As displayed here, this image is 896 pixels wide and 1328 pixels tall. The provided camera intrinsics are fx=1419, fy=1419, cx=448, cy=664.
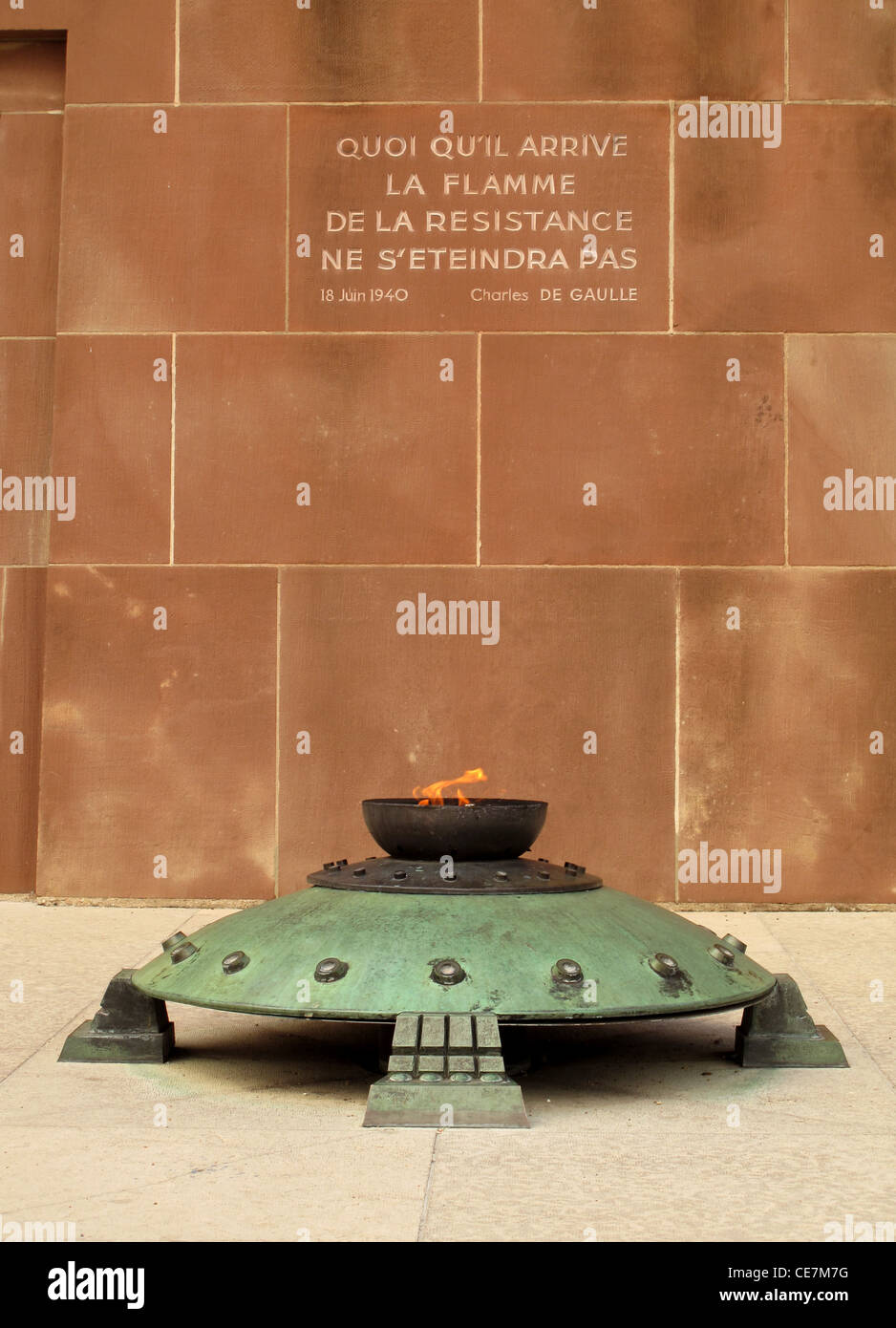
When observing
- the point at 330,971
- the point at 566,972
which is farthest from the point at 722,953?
the point at 330,971

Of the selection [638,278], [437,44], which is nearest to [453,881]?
[638,278]

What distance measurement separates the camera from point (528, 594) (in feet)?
29.0

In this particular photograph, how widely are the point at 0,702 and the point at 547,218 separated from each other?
4.70 m

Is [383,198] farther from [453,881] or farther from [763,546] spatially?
[453,881]

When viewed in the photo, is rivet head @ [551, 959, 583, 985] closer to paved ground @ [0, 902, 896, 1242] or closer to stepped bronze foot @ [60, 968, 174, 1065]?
paved ground @ [0, 902, 896, 1242]

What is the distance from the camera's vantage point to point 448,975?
437 cm

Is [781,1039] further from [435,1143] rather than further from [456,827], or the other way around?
[435,1143]

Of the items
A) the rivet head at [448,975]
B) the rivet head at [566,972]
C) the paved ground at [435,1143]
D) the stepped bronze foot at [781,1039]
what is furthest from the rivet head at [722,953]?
the rivet head at [448,975]

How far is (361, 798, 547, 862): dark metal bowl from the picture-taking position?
16.2ft

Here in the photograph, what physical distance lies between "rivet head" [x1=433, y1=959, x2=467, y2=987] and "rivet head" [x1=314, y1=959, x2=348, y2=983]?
0.97ft

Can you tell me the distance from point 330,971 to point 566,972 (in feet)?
2.42

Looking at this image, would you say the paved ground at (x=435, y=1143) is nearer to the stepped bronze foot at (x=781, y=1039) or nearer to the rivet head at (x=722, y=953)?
the stepped bronze foot at (x=781, y=1039)

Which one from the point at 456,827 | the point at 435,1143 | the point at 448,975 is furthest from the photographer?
the point at 456,827

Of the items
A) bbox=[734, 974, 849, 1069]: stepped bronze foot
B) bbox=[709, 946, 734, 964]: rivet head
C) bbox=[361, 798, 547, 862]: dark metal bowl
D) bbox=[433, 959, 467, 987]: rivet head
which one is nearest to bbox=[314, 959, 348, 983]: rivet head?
bbox=[433, 959, 467, 987]: rivet head
